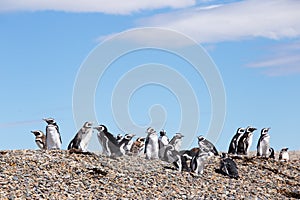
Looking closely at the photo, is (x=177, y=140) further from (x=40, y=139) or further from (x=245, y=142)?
(x=40, y=139)

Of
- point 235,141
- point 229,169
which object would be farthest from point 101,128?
point 235,141

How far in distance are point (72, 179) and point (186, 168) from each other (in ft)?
12.4

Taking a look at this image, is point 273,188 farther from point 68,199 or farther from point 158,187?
→ point 68,199

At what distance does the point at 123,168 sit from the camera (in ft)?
59.1

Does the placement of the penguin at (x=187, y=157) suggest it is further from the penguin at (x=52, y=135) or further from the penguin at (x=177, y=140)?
the penguin at (x=52, y=135)

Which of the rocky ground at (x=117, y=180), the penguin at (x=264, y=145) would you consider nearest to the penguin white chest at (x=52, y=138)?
the rocky ground at (x=117, y=180)

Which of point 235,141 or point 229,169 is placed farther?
point 235,141

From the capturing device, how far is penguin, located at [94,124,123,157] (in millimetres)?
20078

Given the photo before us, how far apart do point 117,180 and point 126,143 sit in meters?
5.11

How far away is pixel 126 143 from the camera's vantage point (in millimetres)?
21938

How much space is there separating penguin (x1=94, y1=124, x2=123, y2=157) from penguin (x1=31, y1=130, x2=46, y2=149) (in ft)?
6.05

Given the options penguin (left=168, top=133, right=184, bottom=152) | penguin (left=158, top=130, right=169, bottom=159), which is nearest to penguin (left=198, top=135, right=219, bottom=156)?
penguin (left=168, top=133, right=184, bottom=152)

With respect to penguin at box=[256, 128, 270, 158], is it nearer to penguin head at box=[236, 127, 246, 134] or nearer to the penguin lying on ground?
penguin head at box=[236, 127, 246, 134]

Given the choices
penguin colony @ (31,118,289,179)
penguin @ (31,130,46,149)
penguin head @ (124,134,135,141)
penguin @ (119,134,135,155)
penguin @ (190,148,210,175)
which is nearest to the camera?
penguin @ (190,148,210,175)
